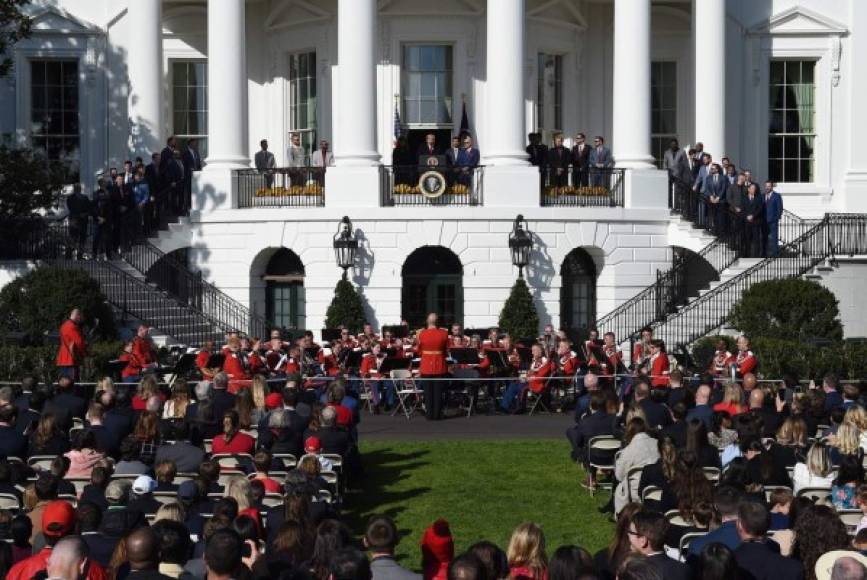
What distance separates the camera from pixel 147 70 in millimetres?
39562

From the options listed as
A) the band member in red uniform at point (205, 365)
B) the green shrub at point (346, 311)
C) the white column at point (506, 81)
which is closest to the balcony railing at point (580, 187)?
the white column at point (506, 81)

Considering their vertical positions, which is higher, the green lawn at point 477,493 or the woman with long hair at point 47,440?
the woman with long hair at point 47,440

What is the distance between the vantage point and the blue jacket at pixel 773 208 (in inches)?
1437

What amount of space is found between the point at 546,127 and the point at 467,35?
313 cm

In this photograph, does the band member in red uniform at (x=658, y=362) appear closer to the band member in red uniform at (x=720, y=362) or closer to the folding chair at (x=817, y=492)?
the band member in red uniform at (x=720, y=362)

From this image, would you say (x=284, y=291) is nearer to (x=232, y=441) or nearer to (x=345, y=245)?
(x=345, y=245)

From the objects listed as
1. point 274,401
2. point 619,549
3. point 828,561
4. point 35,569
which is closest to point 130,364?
point 274,401

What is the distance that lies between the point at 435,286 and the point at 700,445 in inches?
795

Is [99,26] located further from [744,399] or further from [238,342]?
[744,399]

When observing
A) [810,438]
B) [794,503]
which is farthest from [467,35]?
[794,503]

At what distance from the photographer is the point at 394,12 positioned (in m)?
40.2

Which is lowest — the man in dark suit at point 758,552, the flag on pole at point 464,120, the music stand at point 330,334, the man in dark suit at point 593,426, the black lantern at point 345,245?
the man in dark suit at point 593,426

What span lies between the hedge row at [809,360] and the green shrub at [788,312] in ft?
9.35

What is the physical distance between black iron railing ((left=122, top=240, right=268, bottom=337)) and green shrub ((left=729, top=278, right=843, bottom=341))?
423 inches
